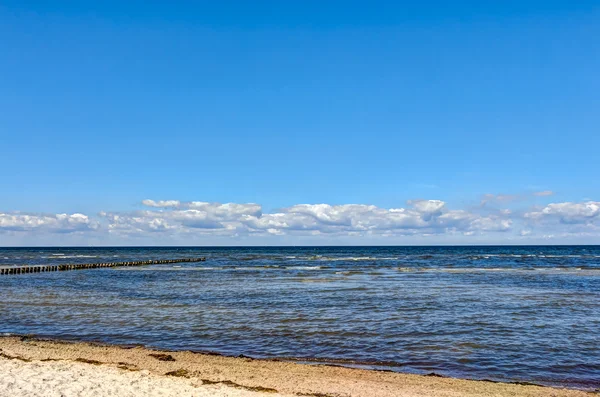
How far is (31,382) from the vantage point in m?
11.1

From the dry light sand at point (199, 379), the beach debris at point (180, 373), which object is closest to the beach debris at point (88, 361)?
the dry light sand at point (199, 379)

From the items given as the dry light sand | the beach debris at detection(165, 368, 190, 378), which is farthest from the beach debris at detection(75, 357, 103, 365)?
the beach debris at detection(165, 368, 190, 378)

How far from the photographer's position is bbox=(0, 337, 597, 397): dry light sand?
10961mm

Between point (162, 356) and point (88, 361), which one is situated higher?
point (88, 361)

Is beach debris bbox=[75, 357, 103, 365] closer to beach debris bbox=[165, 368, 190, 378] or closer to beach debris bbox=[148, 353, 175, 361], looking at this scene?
beach debris bbox=[148, 353, 175, 361]

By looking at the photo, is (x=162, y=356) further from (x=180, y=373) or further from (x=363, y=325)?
(x=363, y=325)

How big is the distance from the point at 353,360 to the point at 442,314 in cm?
916

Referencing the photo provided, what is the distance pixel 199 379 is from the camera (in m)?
12.2

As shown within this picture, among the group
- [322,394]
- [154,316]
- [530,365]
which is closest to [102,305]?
[154,316]

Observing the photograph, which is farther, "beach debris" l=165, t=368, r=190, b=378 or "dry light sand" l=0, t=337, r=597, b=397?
"beach debris" l=165, t=368, r=190, b=378

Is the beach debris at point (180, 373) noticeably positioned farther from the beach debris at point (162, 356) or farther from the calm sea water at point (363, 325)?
the calm sea water at point (363, 325)

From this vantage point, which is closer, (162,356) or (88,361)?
(88,361)

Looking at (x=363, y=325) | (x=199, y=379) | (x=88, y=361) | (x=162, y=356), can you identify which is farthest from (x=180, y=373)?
(x=363, y=325)

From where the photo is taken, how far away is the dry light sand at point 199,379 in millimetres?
10961
